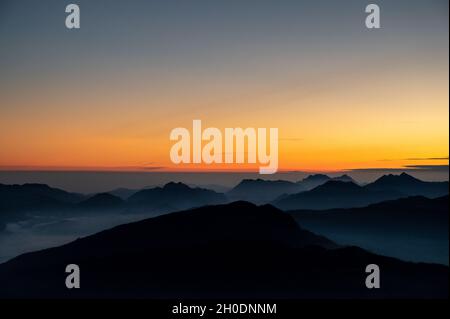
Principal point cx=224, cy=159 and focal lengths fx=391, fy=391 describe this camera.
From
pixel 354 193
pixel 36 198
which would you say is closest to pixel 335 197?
pixel 354 193

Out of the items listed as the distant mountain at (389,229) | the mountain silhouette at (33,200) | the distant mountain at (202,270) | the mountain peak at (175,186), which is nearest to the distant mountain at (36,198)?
the mountain silhouette at (33,200)

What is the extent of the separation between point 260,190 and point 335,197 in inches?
122

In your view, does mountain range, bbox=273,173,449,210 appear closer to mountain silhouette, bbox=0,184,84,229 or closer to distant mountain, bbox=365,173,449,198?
distant mountain, bbox=365,173,449,198

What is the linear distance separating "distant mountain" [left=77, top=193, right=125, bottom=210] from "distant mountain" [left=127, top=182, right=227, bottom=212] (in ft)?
0.72

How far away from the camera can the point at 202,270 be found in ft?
19.4

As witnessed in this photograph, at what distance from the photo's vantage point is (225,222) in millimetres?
8656

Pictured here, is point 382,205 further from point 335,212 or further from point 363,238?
point 363,238

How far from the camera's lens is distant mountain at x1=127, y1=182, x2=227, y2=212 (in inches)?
274

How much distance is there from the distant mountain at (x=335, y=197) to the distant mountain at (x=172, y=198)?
143 cm

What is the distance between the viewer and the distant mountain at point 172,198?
6.95 metres

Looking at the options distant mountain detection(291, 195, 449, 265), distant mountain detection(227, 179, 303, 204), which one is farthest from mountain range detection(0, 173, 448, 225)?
distant mountain detection(291, 195, 449, 265)

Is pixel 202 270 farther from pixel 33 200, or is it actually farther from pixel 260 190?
pixel 33 200
